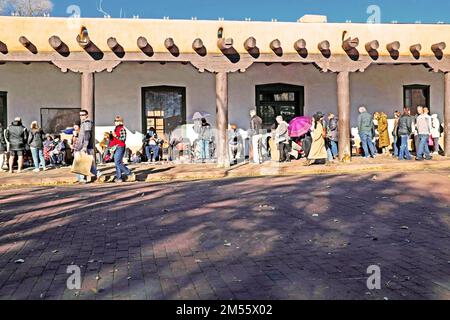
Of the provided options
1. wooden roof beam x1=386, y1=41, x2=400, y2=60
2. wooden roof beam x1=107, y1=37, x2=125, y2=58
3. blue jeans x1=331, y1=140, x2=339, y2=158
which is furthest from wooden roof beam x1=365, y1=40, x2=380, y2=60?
wooden roof beam x1=107, y1=37, x2=125, y2=58

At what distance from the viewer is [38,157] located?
1432 centimetres

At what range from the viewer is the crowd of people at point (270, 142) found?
13930 mm

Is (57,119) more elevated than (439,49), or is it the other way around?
(439,49)

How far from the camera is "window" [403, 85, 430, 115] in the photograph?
18.5 metres

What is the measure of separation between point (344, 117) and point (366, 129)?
114 cm

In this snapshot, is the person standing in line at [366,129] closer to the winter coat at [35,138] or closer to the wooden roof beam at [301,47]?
the wooden roof beam at [301,47]

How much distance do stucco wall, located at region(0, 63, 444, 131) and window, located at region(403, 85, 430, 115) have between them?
21cm

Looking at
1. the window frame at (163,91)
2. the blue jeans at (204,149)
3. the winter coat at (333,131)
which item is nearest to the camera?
the winter coat at (333,131)

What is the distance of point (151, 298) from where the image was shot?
392 cm

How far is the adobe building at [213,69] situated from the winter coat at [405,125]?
4.96 ft

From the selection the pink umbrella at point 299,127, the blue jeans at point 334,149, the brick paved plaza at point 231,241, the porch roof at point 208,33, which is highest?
the porch roof at point 208,33

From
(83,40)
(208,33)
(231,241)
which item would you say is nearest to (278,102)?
(208,33)

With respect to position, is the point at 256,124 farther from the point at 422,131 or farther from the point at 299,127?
the point at 422,131

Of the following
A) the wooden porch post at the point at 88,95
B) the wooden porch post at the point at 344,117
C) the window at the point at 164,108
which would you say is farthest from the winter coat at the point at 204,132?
the wooden porch post at the point at 344,117
